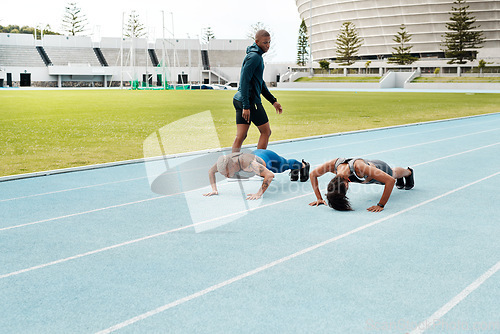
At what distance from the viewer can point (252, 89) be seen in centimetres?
720

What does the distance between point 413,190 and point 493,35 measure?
9436cm

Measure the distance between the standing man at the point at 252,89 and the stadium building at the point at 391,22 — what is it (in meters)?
82.3

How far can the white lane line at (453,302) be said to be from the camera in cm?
300

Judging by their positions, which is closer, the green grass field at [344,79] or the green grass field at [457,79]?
the green grass field at [457,79]

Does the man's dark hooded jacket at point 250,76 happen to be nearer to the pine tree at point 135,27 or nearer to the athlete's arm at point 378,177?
the athlete's arm at point 378,177

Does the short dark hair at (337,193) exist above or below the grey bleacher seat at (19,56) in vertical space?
below

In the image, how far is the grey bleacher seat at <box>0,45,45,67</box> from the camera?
264ft

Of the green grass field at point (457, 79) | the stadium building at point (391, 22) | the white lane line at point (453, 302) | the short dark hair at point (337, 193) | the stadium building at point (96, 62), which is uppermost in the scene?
the stadium building at point (391, 22)

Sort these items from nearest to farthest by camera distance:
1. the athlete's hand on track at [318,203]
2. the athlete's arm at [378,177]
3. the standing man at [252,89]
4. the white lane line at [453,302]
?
the white lane line at [453,302] < the athlete's arm at [378,177] < the athlete's hand on track at [318,203] < the standing man at [252,89]

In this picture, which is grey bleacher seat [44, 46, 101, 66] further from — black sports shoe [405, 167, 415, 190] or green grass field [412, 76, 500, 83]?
black sports shoe [405, 167, 415, 190]

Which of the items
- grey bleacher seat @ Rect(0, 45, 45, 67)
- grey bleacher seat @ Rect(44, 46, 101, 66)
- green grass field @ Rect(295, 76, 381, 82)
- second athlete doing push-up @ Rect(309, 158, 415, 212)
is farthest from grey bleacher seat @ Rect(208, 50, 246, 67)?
second athlete doing push-up @ Rect(309, 158, 415, 212)

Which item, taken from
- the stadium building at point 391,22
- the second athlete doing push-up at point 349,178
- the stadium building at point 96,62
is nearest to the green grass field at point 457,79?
the stadium building at point 391,22

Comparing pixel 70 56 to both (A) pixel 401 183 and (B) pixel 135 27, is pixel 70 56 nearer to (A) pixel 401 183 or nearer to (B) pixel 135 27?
(B) pixel 135 27

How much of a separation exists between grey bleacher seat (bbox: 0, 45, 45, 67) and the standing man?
82531mm
